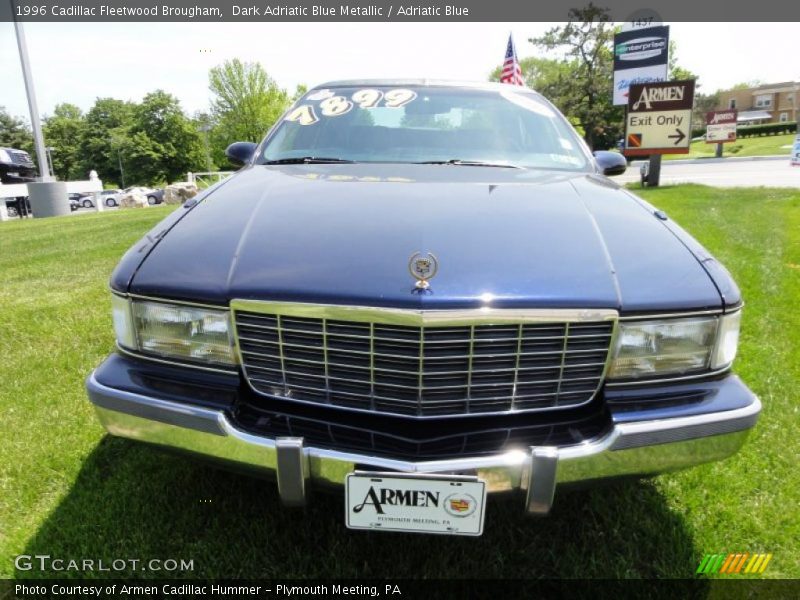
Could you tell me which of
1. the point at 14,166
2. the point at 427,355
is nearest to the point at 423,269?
the point at 427,355

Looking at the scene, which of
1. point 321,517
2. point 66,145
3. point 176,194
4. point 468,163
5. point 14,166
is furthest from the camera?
point 66,145

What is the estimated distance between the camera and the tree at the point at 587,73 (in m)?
39.0

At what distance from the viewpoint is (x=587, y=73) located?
40875 mm

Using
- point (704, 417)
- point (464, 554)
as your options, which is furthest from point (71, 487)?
point (704, 417)

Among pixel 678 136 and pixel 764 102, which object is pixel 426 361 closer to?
pixel 678 136

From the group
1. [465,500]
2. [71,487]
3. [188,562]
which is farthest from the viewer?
[71,487]

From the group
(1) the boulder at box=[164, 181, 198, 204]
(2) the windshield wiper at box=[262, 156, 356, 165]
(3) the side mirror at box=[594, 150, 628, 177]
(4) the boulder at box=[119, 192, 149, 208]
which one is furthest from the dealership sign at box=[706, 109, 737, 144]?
(2) the windshield wiper at box=[262, 156, 356, 165]

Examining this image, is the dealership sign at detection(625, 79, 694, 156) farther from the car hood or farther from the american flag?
the car hood

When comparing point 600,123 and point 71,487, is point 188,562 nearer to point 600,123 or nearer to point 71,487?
point 71,487

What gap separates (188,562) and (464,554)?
97 cm

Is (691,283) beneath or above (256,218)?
beneath

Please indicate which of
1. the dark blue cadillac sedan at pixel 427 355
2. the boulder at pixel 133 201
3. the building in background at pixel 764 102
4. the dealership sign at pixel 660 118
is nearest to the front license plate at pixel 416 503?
the dark blue cadillac sedan at pixel 427 355

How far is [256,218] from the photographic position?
78.1 inches

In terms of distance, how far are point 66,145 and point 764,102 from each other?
97.5m
